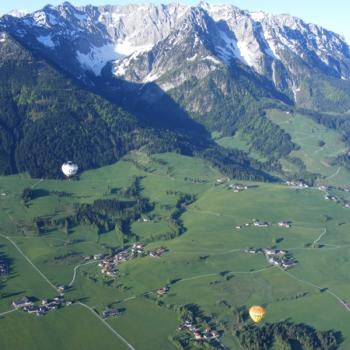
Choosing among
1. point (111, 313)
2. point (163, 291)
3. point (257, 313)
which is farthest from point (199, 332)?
point (163, 291)

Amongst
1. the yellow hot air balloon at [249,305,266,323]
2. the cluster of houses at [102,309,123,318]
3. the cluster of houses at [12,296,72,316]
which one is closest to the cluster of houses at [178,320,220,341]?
the yellow hot air balloon at [249,305,266,323]

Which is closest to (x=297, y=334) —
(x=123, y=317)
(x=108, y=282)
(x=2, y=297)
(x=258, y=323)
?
(x=258, y=323)

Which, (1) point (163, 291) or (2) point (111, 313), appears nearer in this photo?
(2) point (111, 313)

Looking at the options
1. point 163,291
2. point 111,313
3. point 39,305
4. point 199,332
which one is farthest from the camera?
point 163,291

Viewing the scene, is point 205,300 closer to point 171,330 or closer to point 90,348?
point 171,330

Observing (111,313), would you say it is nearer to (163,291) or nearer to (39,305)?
(39,305)

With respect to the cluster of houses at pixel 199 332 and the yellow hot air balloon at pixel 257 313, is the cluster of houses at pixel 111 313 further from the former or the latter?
the yellow hot air balloon at pixel 257 313

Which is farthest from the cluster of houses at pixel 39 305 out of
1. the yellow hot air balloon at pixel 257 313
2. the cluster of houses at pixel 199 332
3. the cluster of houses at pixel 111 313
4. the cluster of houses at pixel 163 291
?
the yellow hot air balloon at pixel 257 313
